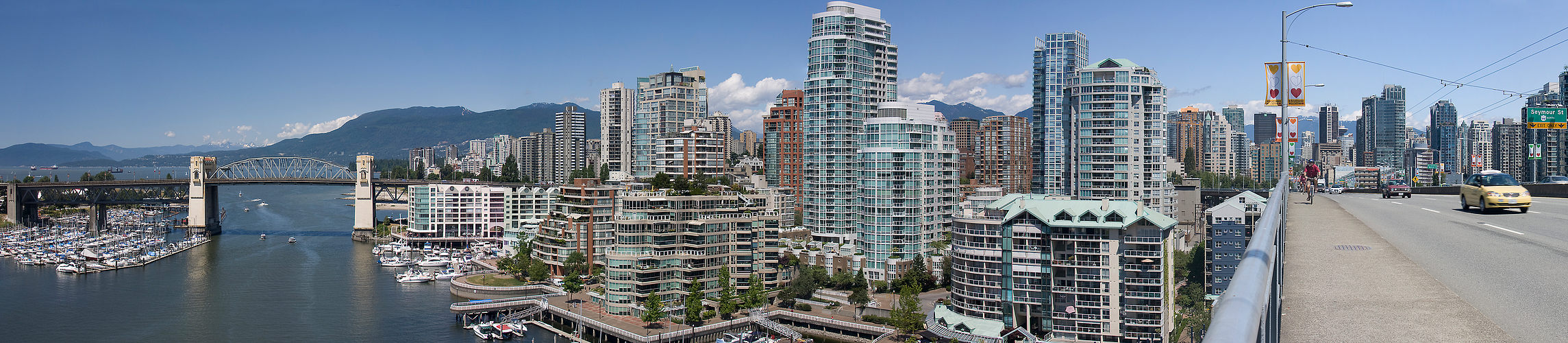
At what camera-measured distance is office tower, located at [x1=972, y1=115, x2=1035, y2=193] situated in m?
50.6

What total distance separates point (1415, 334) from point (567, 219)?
1181 inches

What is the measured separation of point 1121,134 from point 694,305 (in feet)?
46.2

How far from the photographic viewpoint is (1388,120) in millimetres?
76938

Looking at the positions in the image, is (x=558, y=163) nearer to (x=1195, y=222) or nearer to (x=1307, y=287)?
(x=1195, y=222)

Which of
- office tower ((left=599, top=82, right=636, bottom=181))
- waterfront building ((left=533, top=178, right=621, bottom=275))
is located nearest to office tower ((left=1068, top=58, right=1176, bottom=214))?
waterfront building ((left=533, top=178, right=621, bottom=275))

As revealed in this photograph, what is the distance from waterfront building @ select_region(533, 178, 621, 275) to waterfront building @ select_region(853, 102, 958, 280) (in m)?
8.55

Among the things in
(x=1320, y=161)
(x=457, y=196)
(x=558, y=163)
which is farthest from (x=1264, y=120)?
(x=457, y=196)

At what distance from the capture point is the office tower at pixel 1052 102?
3353 cm

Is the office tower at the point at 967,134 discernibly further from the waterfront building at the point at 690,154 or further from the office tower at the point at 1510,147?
the office tower at the point at 1510,147

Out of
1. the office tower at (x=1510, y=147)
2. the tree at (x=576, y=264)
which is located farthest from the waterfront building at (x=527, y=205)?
the office tower at (x=1510, y=147)

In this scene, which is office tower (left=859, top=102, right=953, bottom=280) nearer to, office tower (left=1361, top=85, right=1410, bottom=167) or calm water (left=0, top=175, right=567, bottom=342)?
calm water (left=0, top=175, right=567, bottom=342)

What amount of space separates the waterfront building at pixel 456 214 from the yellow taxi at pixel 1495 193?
41.4 metres

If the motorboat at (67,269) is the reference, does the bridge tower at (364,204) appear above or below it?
above

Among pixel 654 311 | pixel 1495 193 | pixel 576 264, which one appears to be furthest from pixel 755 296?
pixel 1495 193
